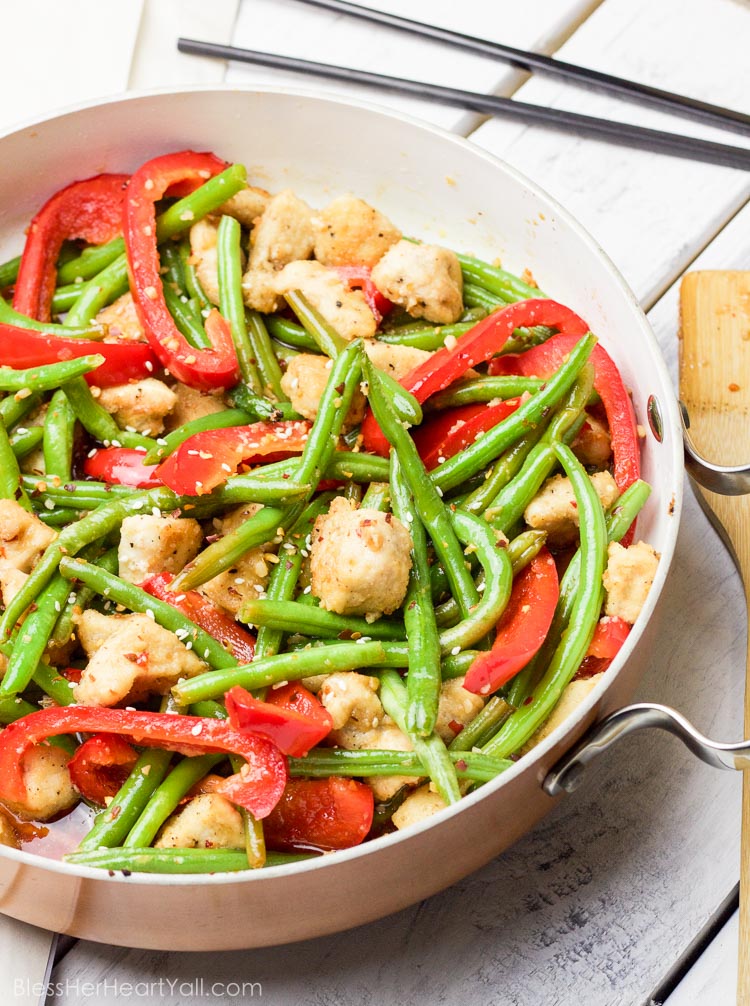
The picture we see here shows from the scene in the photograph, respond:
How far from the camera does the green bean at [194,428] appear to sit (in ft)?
7.66

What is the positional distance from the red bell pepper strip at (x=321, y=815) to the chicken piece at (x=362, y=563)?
34 centimetres

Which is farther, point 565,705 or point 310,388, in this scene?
point 310,388

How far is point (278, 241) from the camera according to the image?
8.75 ft

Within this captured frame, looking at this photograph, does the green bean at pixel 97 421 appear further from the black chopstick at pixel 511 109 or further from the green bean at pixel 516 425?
the black chopstick at pixel 511 109

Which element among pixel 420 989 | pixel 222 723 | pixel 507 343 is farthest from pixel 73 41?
pixel 420 989

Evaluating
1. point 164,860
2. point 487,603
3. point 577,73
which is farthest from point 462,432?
point 577,73

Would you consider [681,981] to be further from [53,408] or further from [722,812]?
[53,408]

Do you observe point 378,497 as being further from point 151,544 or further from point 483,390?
point 151,544

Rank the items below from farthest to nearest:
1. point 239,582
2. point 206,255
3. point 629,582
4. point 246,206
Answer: point 246,206 → point 206,255 → point 239,582 → point 629,582

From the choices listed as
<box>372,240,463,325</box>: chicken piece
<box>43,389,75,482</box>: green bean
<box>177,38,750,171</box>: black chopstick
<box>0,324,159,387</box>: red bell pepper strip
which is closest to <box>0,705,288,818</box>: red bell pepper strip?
<box>43,389,75,482</box>: green bean

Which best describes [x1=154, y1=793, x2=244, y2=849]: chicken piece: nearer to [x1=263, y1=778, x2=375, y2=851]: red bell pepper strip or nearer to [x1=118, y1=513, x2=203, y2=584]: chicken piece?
[x1=263, y1=778, x2=375, y2=851]: red bell pepper strip

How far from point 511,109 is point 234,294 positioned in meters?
1.10

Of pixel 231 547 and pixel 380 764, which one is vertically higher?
pixel 231 547

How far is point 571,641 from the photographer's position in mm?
2135
